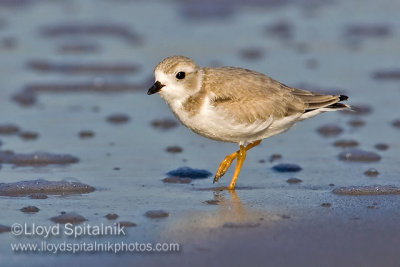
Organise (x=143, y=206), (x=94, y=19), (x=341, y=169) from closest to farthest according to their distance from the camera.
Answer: (x=143, y=206), (x=341, y=169), (x=94, y=19)

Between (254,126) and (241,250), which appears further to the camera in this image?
(254,126)

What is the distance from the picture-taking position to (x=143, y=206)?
18.8ft

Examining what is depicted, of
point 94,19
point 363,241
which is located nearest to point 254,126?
point 363,241

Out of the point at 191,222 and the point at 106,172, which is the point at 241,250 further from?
the point at 106,172

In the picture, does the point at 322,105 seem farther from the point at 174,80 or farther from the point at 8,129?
the point at 8,129

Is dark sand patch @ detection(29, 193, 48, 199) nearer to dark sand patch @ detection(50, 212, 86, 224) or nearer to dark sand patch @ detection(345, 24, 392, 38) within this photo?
dark sand patch @ detection(50, 212, 86, 224)

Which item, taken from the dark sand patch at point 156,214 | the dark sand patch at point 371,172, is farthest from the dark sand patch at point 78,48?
the dark sand patch at point 156,214

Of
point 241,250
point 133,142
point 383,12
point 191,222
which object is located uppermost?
point 383,12

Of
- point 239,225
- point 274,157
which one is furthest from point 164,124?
point 239,225

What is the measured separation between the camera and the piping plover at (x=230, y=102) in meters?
6.07

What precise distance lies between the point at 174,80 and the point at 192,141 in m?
1.60

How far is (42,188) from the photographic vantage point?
20.0ft

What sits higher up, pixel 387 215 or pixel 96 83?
pixel 96 83

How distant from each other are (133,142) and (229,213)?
2144mm
